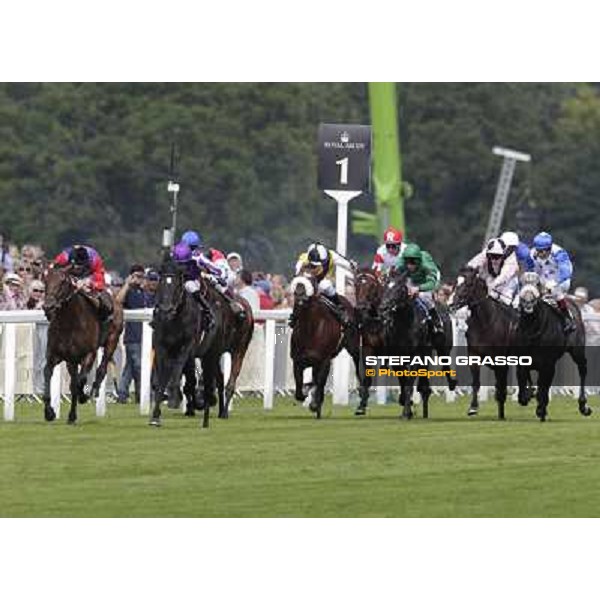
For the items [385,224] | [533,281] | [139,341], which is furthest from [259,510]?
[385,224]

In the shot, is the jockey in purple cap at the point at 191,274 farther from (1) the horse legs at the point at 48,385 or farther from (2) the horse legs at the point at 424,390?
(2) the horse legs at the point at 424,390

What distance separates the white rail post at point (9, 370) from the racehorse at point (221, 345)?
1.73m

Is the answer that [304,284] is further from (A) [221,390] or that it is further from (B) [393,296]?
(A) [221,390]

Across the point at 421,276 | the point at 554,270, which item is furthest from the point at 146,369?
the point at 554,270

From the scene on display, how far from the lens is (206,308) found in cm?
2530

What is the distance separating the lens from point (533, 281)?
26078 mm

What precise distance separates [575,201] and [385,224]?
2810 cm

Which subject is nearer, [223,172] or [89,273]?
[89,273]

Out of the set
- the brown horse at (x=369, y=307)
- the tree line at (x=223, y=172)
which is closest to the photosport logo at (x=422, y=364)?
the brown horse at (x=369, y=307)

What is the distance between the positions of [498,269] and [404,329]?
1156 millimetres

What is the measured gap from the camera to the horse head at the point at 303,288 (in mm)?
26875

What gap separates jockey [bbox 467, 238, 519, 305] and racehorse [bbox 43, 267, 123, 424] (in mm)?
4043

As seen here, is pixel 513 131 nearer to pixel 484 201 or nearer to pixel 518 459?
pixel 484 201

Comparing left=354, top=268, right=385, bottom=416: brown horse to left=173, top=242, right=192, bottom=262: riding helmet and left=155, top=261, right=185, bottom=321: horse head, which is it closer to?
left=173, top=242, right=192, bottom=262: riding helmet
